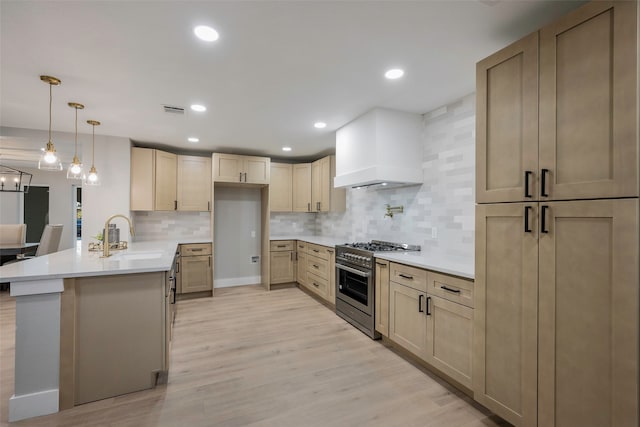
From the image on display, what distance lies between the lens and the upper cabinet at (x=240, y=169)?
193 inches

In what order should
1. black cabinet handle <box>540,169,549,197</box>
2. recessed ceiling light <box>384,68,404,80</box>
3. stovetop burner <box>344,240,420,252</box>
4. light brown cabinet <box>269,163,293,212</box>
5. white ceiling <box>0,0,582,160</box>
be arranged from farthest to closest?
light brown cabinet <box>269,163,293,212</box> < stovetop burner <box>344,240,420,252</box> < recessed ceiling light <box>384,68,404,80</box> < white ceiling <box>0,0,582,160</box> < black cabinet handle <box>540,169,549,197</box>

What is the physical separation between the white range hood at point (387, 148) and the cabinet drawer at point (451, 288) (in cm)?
123

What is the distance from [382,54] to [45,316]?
295 centimetres

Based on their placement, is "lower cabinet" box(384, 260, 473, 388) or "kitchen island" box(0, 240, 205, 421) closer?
"kitchen island" box(0, 240, 205, 421)

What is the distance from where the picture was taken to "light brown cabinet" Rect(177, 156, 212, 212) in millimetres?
4883

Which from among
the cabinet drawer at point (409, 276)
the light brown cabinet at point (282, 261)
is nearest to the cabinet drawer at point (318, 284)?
the light brown cabinet at point (282, 261)

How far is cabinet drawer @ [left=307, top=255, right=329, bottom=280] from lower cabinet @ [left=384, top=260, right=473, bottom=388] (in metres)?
1.30

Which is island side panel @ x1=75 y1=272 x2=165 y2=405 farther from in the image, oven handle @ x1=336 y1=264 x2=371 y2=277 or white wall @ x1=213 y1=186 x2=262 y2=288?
white wall @ x1=213 y1=186 x2=262 y2=288

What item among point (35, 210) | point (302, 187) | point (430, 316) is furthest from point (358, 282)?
point (35, 210)

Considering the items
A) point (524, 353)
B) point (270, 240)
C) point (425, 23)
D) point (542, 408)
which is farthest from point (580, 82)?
point (270, 240)

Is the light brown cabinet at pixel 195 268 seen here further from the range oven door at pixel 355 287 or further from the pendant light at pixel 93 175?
the range oven door at pixel 355 287

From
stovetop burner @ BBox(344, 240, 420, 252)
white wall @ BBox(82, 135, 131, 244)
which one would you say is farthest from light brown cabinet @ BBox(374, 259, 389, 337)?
white wall @ BBox(82, 135, 131, 244)

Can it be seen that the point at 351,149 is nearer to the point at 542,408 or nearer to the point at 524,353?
the point at 524,353

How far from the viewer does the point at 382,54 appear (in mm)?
2107
